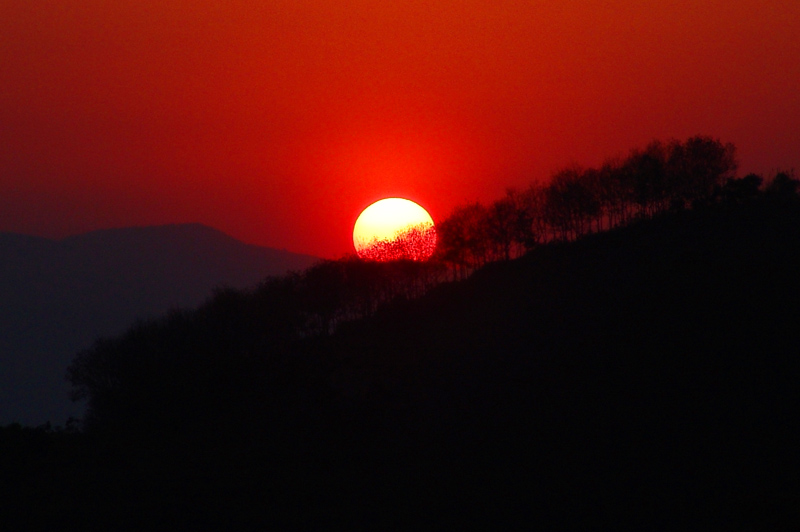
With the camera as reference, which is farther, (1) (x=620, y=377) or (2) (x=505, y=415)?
(1) (x=620, y=377)

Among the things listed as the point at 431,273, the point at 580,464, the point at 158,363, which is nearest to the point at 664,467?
the point at 580,464

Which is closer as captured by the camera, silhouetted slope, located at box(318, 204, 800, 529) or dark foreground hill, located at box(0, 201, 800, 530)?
dark foreground hill, located at box(0, 201, 800, 530)

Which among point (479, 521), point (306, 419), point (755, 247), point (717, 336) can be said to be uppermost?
point (755, 247)

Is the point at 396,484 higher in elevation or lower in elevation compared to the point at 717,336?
lower

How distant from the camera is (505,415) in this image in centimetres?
4962

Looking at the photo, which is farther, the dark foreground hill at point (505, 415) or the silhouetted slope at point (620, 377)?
the silhouetted slope at point (620, 377)

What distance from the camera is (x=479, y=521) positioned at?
31031 millimetres

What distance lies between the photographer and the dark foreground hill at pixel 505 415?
31.9 metres

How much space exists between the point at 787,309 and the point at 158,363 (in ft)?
179

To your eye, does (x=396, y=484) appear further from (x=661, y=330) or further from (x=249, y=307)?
(x=249, y=307)

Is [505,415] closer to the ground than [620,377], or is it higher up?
closer to the ground

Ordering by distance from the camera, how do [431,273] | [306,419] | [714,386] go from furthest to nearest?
[431,273]
[306,419]
[714,386]

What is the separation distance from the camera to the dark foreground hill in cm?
3191

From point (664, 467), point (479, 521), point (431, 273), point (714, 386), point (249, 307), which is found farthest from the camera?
point (431, 273)
